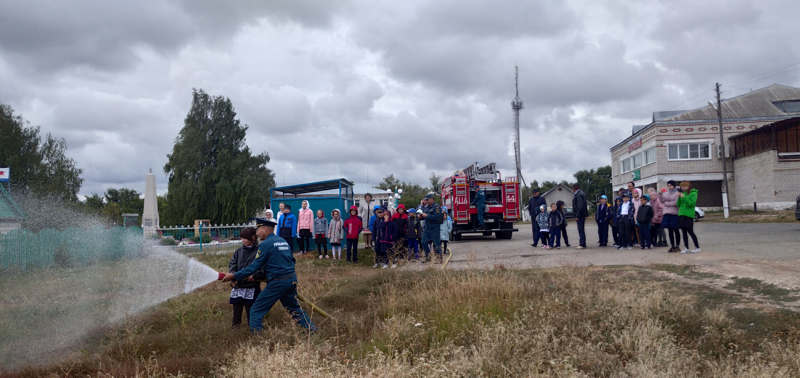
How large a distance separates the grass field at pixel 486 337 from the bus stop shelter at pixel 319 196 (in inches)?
339

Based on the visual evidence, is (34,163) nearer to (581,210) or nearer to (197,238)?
(197,238)

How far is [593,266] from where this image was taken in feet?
33.3

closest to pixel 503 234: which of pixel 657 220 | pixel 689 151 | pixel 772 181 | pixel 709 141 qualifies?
pixel 657 220

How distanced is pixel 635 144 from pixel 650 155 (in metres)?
3.50

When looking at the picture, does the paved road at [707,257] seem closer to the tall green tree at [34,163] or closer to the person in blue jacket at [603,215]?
the person in blue jacket at [603,215]

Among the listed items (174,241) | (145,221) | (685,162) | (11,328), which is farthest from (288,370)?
(685,162)

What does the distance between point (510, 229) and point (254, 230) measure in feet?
49.1

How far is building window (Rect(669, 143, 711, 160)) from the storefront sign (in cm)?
407

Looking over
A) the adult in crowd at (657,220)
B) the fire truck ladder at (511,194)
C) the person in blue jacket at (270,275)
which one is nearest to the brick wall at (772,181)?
the fire truck ladder at (511,194)

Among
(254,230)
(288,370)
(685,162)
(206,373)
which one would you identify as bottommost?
(206,373)

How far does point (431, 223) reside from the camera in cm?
1255

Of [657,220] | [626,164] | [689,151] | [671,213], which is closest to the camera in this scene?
[671,213]

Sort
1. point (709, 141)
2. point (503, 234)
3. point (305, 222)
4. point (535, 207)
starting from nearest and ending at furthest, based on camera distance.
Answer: point (305, 222) → point (535, 207) → point (503, 234) → point (709, 141)

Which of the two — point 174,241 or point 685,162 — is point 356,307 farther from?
point 685,162
